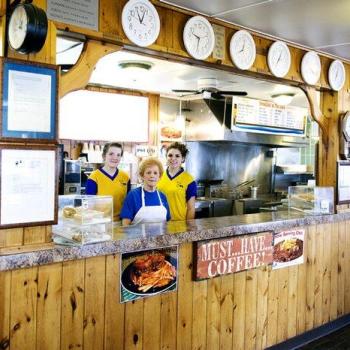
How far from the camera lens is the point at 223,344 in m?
3.36

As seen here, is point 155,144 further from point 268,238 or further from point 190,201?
point 268,238

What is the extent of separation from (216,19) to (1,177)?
6.98 ft

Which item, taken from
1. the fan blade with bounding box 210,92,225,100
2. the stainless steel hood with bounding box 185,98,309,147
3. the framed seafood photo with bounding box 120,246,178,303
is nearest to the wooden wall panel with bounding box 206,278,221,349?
the framed seafood photo with bounding box 120,246,178,303

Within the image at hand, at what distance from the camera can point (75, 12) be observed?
260cm

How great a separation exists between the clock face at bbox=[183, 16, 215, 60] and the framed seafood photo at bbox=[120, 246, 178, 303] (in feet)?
4.76

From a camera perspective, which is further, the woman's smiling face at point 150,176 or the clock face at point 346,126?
the clock face at point 346,126

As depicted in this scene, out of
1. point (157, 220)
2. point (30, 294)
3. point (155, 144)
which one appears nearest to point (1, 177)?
point (30, 294)

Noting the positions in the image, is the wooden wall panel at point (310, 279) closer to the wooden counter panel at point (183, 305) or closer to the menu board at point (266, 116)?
the wooden counter panel at point (183, 305)

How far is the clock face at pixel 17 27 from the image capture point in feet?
6.79

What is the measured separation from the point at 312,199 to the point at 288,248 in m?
0.69

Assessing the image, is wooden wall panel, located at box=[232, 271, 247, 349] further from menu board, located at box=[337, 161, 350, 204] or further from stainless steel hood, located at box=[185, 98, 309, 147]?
stainless steel hood, located at box=[185, 98, 309, 147]

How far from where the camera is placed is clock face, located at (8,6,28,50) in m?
2.07

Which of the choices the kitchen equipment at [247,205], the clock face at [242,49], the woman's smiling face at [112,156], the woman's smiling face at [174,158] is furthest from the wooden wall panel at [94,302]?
the kitchen equipment at [247,205]

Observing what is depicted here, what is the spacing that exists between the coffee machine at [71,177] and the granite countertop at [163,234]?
2971mm
